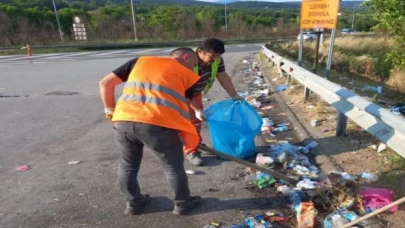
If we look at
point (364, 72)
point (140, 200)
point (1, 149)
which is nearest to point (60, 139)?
point (1, 149)

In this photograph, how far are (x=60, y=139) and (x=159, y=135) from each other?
9.35 ft

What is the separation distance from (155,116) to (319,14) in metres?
4.47

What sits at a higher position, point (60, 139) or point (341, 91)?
point (341, 91)

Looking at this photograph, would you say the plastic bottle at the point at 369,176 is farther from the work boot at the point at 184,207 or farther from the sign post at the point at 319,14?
the sign post at the point at 319,14

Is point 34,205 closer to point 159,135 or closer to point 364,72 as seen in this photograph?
point 159,135

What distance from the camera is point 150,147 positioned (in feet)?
9.00

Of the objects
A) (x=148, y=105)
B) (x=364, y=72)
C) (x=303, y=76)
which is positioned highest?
(x=148, y=105)

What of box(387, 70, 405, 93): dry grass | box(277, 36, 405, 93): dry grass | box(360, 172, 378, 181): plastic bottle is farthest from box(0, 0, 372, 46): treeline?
box(360, 172, 378, 181): plastic bottle

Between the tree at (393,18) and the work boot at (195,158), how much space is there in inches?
253

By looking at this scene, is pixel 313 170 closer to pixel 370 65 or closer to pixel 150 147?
pixel 150 147

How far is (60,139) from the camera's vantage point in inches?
196

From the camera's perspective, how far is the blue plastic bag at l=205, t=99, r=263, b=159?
3909 mm

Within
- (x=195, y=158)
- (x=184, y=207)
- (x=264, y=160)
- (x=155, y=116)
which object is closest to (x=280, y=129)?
(x=264, y=160)

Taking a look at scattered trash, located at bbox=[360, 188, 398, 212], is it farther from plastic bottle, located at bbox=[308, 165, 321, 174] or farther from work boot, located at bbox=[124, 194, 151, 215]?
work boot, located at bbox=[124, 194, 151, 215]
